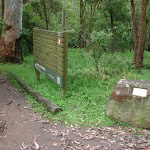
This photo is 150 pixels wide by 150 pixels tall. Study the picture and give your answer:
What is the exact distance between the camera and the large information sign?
17.7ft

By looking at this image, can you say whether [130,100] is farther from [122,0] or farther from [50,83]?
[122,0]

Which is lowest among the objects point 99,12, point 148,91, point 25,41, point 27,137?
point 27,137

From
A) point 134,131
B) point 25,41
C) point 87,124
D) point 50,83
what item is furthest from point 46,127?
point 25,41

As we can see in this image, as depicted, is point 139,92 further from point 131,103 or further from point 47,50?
point 47,50

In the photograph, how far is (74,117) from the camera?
466cm

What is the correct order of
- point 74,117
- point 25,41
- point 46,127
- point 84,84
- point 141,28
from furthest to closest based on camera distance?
point 25,41 → point 141,28 → point 84,84 → point 74,117 → point 46,127

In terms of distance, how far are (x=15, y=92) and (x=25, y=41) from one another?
835 centimetres

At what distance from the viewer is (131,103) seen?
4.19 m

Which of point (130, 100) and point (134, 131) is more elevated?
point (130, 100)

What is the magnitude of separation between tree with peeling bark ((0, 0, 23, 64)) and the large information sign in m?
3.93

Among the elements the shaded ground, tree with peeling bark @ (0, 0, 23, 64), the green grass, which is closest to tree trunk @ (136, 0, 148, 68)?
the green grass

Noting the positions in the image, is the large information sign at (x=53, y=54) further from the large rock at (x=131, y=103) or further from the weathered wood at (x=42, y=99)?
the large rock at (x=131, y=103)

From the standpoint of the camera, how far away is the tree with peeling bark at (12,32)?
407 inches

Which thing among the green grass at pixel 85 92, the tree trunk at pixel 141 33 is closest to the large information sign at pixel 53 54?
the green grass at pixel 85 92
